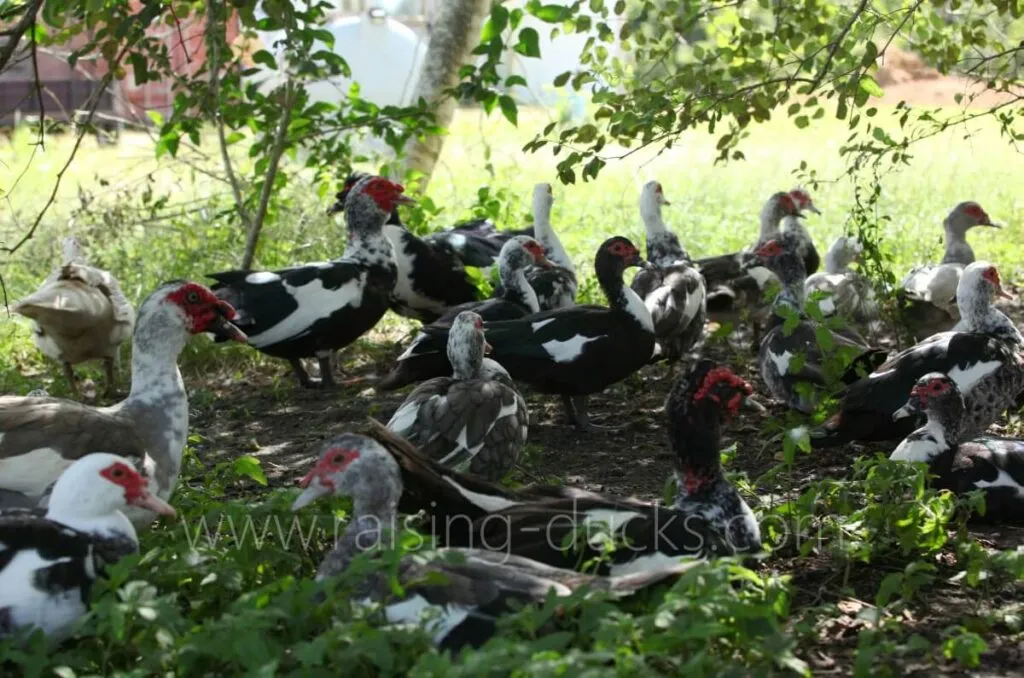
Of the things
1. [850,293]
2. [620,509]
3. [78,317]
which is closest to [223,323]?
[620,509]

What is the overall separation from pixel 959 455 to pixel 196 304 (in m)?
2.93

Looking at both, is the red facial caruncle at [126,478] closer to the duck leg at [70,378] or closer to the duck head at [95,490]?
the duck head at [95,490]

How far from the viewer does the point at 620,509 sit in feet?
13.1

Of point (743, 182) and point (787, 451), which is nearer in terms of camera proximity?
point (787, 451)

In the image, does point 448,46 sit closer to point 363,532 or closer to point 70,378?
point 70,378

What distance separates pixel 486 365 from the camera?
5.76 meters

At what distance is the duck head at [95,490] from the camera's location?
146 inches

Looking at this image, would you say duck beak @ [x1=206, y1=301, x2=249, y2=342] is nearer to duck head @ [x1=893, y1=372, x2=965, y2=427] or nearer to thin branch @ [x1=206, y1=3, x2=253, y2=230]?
thin branch @ [x1=206, y1=3, x2=253, y2=230]

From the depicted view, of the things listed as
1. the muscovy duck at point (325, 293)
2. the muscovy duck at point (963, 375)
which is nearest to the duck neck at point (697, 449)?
the muscovy duck at point (963, 375)

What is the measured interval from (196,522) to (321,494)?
0.80m

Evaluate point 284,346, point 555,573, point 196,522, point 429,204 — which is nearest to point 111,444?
point 196,522

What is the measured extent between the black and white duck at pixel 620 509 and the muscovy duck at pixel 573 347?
6.12ft

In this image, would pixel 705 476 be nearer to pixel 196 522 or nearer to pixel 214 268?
pixel 196 522

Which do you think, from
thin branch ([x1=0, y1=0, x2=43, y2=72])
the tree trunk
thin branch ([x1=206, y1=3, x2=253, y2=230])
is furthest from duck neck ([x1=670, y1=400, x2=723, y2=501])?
the tree trunk
